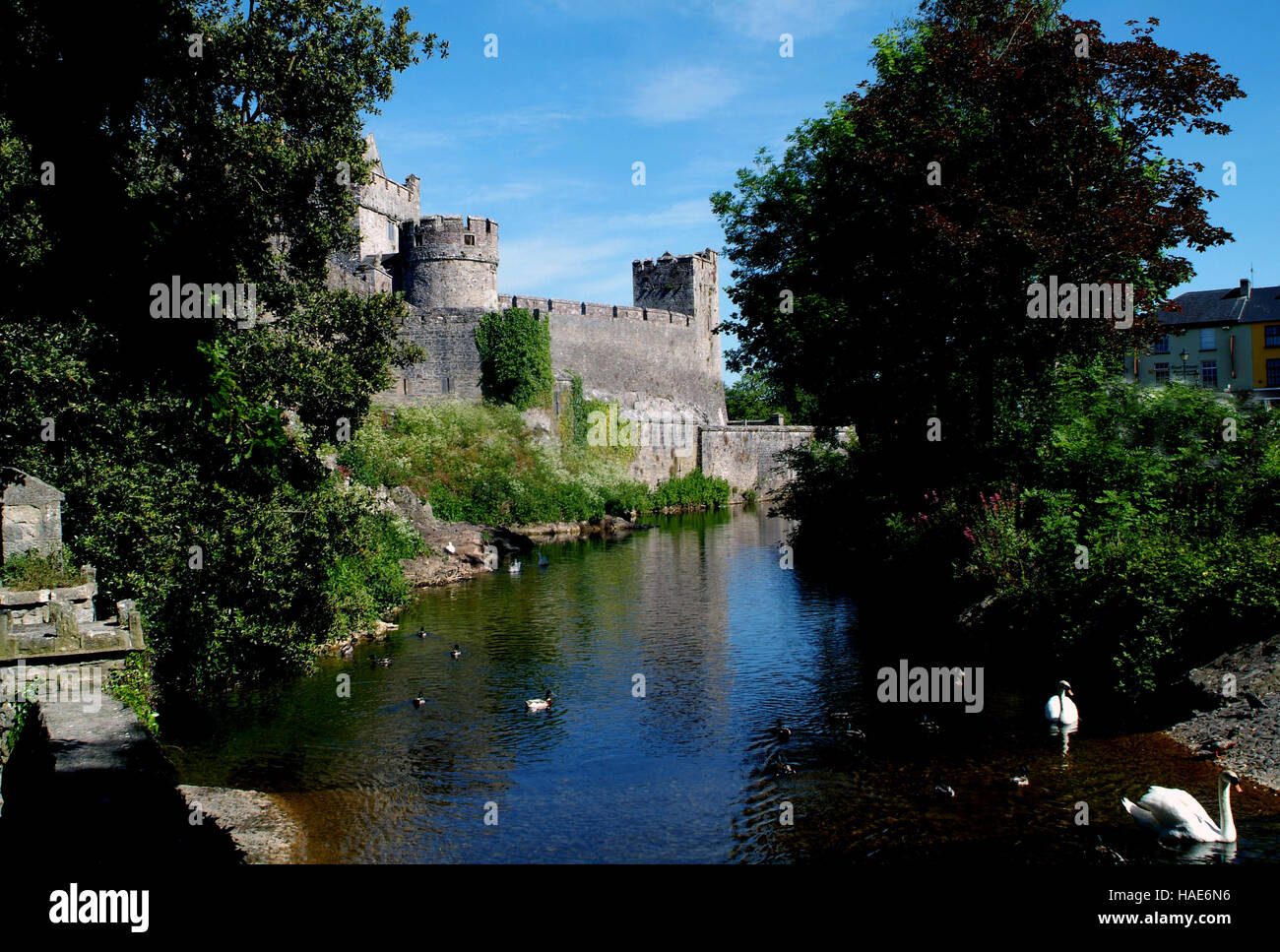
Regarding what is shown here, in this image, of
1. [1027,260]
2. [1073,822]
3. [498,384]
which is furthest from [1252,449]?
[498,384]

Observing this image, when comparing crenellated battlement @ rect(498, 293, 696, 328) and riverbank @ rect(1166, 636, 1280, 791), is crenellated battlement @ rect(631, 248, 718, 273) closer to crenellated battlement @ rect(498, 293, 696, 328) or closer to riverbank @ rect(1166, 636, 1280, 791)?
crenellated battlement @ rect(498, 293, 696, 328)

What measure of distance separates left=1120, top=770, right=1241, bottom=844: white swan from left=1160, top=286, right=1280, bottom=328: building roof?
43.0m

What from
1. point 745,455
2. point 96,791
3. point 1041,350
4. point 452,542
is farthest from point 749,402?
point 96,791

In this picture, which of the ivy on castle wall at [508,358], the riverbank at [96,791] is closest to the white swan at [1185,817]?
the riverbank at [96,791]

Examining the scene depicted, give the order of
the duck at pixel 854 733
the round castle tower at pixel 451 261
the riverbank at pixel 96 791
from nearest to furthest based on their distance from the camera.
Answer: the riverbank at pixel 96 791 → the duck at pixel 854 733 → the round castle tower at pixel 451 261

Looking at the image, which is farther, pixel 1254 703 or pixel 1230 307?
pixel 1230 307

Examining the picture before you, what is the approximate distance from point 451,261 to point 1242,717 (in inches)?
1517

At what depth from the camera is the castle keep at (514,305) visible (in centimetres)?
4312

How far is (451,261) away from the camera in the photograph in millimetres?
43219

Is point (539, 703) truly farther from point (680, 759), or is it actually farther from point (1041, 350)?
point (1041, 350)

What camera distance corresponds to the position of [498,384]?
141 feet

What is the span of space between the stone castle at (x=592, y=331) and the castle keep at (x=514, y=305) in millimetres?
60

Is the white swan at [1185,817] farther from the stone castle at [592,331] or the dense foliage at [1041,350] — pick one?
the stone castle at [592,331]

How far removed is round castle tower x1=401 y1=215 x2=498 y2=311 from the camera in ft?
141
